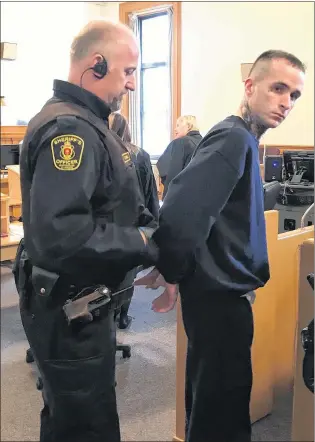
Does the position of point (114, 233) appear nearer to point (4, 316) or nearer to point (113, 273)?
point (113, 273)

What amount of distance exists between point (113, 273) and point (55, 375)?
8.5 inches

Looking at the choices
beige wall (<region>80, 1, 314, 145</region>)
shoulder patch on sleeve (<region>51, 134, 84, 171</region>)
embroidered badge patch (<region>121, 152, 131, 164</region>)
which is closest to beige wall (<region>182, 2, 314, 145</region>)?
beige wall (<region>80, 1, 314, 145</region>)

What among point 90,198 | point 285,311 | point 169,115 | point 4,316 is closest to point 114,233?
point 90,198

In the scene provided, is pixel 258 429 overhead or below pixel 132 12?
below

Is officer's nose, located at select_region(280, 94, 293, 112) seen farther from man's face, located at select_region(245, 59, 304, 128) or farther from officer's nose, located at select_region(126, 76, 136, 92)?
officer's nose, located at select_region(126, 76, 136, 92)

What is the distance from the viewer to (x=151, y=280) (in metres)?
1.14

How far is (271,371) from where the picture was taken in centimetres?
166

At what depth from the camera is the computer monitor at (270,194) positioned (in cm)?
149

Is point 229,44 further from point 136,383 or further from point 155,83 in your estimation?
point 136,383

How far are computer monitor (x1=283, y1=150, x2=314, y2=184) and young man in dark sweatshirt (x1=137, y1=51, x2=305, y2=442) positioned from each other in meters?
0.74

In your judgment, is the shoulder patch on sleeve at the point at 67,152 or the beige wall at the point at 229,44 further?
the beige wall at the point at 229,44

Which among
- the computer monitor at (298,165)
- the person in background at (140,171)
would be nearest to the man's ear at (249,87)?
the person in background at (140,171)

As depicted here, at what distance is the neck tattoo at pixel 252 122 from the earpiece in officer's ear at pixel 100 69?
1.30 ft

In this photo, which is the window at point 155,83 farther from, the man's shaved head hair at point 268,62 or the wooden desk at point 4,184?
the wooden desk at point 4,184
